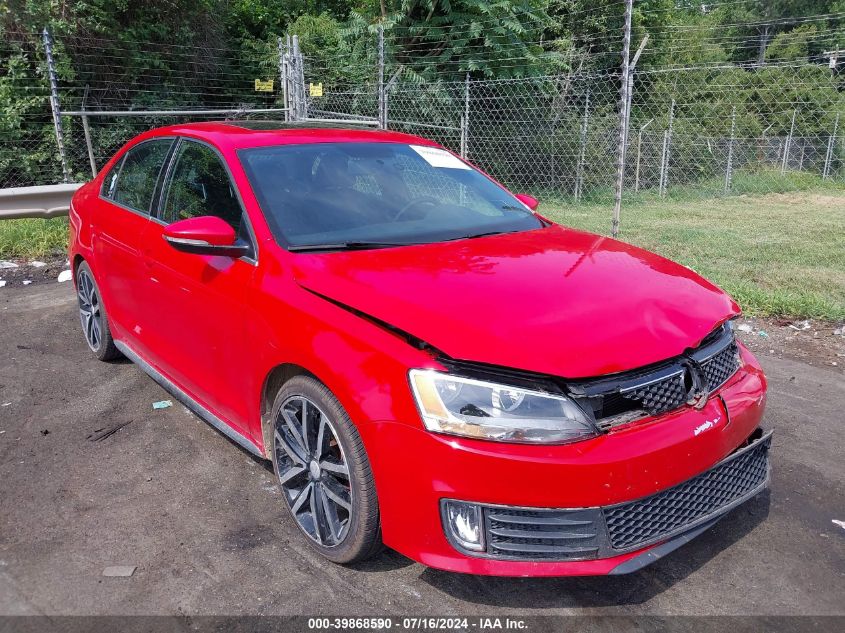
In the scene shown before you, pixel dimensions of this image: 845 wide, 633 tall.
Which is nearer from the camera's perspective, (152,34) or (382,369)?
(382,369)

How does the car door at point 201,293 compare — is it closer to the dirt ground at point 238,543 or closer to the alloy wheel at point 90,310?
the dirt ground at point 238,543

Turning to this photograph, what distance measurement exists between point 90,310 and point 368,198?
2659 millimetres

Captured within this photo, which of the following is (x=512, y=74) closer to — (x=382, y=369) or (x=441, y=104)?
(x=441, y=104)

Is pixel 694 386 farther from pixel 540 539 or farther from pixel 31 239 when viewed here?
pixel 31 239

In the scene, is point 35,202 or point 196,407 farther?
point 35,202

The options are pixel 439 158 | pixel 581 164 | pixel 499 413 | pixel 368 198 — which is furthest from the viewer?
pixel 581 164

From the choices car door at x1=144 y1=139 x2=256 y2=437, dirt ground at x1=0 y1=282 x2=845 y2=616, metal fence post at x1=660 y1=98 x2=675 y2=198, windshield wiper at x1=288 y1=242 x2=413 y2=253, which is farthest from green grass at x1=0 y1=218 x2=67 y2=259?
metal fence post at x1=660 y1=98 x2=675 y2=198

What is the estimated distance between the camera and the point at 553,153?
52.8ft

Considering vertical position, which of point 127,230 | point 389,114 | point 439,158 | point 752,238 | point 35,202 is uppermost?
point 439,158

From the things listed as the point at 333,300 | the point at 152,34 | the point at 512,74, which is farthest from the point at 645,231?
the point at 152,34

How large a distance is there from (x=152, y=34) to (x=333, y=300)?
1480 cm

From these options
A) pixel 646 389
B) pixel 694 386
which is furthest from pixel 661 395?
pixel 694 386

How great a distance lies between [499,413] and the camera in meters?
A: 2.21

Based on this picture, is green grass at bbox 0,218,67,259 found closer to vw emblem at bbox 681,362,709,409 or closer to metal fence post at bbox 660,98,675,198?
vw emblem at bbox 681,362,709,409
